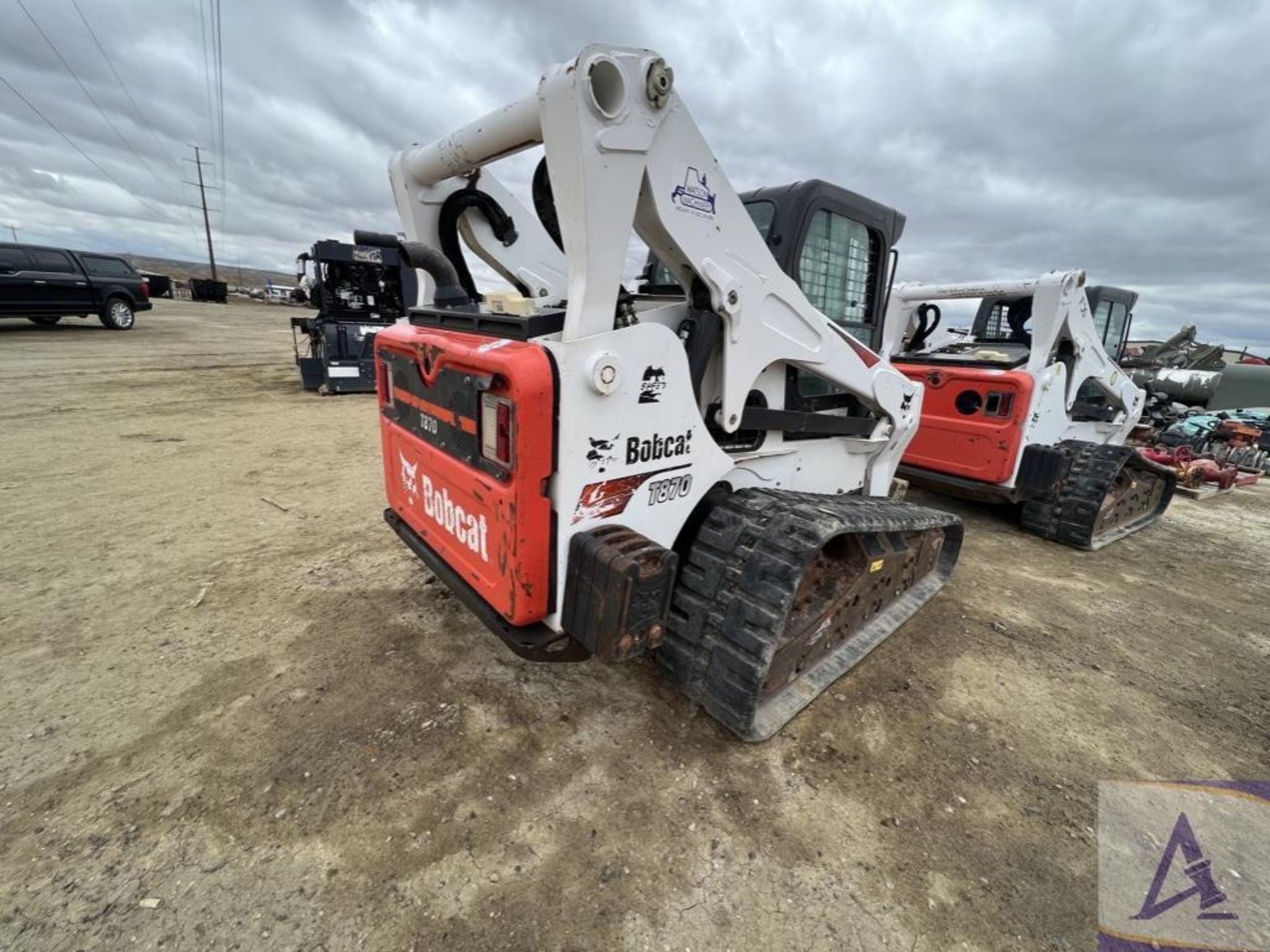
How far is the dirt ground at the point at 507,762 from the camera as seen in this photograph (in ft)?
5.65

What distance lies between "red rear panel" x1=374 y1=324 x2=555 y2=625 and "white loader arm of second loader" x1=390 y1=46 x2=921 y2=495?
13 cm

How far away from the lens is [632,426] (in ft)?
6.97

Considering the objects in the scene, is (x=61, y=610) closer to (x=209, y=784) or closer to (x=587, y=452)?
(x=209, y=784)

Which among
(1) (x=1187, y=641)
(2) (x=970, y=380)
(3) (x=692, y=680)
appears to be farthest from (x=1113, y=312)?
(3) (x=692, y=680)

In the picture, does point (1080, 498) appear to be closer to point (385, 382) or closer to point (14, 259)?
point (385, 382)

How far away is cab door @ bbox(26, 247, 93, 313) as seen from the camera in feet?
49.8

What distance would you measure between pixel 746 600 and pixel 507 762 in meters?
1.16

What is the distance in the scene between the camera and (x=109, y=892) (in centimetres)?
171

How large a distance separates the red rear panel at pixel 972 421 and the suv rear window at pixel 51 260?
2143 cm

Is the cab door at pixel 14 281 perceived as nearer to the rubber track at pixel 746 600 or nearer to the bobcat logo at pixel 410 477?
the bobcat logo at pixel 410 477

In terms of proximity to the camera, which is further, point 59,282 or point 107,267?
point 107,267

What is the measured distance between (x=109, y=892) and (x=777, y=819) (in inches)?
84.6

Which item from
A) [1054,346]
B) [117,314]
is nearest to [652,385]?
[1054,346]

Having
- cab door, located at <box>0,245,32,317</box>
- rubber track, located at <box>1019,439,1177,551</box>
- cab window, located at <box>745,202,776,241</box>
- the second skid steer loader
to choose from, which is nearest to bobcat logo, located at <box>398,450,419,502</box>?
cab window, located at <box>745,202,776,241</box>
